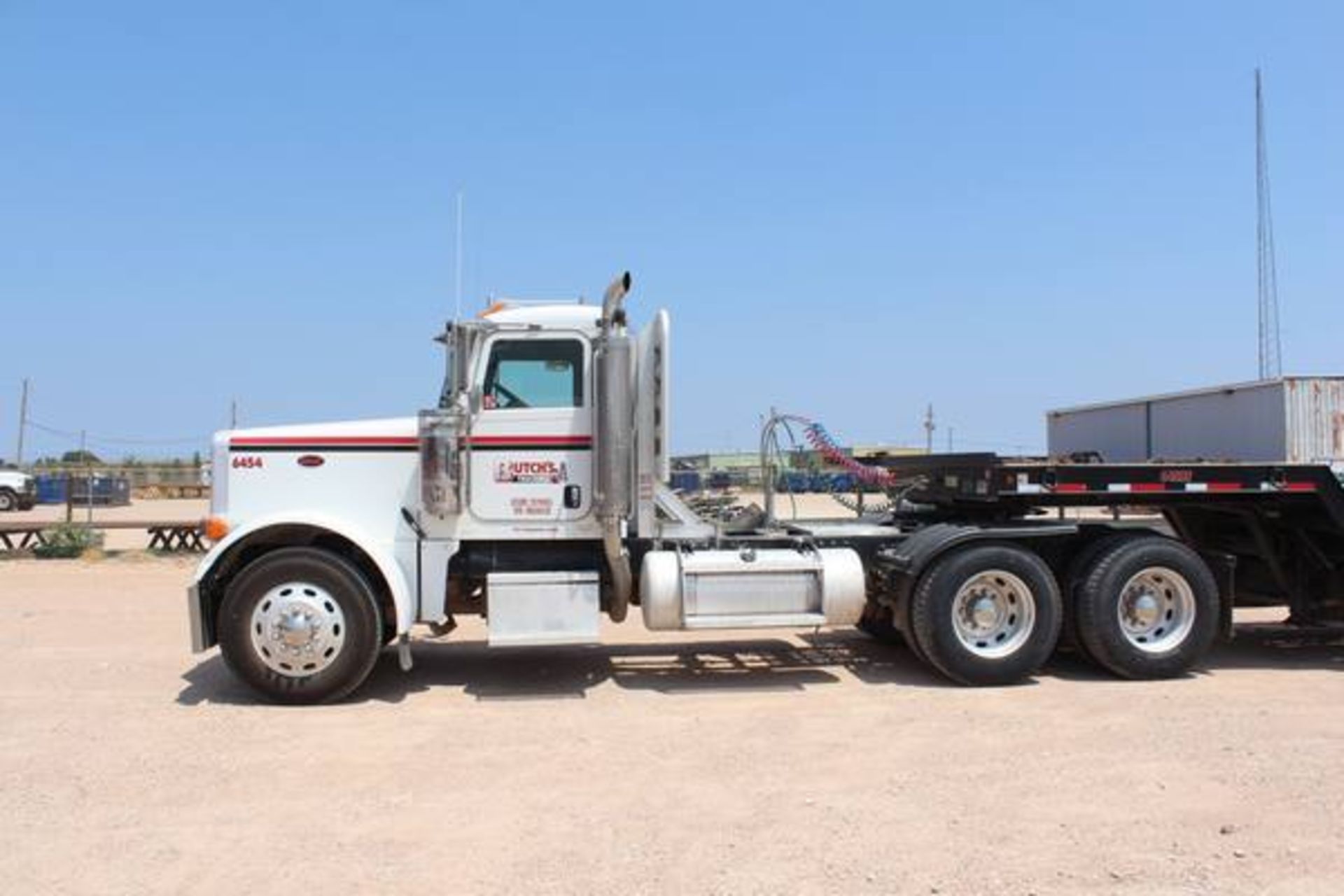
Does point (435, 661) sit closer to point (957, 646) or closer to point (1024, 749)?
point (957, 646)

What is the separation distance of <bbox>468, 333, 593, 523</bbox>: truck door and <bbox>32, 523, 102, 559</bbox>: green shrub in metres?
13.9

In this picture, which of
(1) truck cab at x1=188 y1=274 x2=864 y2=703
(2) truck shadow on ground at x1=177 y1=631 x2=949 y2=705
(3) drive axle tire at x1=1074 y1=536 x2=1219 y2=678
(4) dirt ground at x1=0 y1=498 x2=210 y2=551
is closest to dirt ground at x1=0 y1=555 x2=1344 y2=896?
(2) truck shadow on ground at x1=177 y1=631 x2=949 y2=705

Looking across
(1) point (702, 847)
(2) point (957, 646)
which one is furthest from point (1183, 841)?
(2) point (957, 646)

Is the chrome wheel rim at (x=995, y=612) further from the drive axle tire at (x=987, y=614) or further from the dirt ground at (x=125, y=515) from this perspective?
the dirt ground at (x=125, y=515)

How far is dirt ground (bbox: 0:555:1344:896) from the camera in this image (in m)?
4.49

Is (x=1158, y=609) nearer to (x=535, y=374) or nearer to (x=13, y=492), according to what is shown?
(x=535, y=374)

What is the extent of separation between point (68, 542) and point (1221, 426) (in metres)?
18.1

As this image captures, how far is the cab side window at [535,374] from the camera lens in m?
8.21

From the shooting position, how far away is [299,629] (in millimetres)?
7512

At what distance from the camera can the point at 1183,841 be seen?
4.79 m

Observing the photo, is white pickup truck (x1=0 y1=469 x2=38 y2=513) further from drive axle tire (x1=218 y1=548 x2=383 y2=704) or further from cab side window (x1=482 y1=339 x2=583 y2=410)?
cab side window (x1=482 y1=339 x2=583 y2=410)

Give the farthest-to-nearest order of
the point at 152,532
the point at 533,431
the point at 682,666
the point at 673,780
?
the point at 152,532 < the point at 682,666 < the point at 533,431 < the point at 673,780

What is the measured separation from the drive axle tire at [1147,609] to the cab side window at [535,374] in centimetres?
426

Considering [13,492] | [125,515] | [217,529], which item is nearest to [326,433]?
[217,529]
